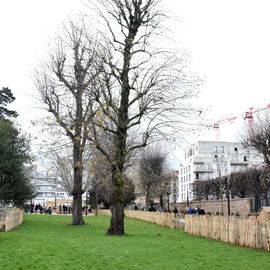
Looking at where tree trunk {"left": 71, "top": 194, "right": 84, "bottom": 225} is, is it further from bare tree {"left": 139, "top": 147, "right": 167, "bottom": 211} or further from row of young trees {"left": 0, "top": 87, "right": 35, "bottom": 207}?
bare tree {"left": 139, "top": 147, "right": 167, "bottom": 211}

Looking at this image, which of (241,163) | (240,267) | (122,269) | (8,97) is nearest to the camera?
(122,269)

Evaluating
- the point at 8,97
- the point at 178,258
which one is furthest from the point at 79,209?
the point at 8,97

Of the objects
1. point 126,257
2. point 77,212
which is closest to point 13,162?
point 77,212

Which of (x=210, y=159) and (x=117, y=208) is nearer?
(x=117, y=208)

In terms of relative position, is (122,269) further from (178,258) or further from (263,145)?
(263,145)

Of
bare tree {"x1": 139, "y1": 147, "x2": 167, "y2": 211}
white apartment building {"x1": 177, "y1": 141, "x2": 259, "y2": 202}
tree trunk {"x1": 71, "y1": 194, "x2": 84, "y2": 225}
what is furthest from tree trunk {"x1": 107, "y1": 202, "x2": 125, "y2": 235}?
white apartment building {"x1": 177, "y1": 141, "x2": 259, "y2": 202}

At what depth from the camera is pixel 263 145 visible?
28453 mm

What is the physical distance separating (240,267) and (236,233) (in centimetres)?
582

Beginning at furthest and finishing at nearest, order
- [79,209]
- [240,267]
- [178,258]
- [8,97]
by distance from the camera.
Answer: [8,97]
[79,209]
[178,258]
[240,267]

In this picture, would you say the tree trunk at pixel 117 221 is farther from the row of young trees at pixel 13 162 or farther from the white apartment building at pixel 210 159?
the white apartment building at pixel 210 159

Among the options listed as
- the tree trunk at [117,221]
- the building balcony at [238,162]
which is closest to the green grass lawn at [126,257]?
the tree trunk at [117,221]

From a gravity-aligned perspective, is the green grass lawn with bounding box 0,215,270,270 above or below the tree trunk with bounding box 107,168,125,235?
below

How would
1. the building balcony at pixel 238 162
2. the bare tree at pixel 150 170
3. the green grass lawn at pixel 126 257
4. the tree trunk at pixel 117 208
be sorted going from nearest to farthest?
the green grass lawn at pixel 126 257, the tree trunk at pixel 117 208, the bare tree at pixel 150 170, the building balcony at pixel 238 162

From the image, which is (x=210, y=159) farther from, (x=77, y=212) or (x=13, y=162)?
(x=13, y=162)
